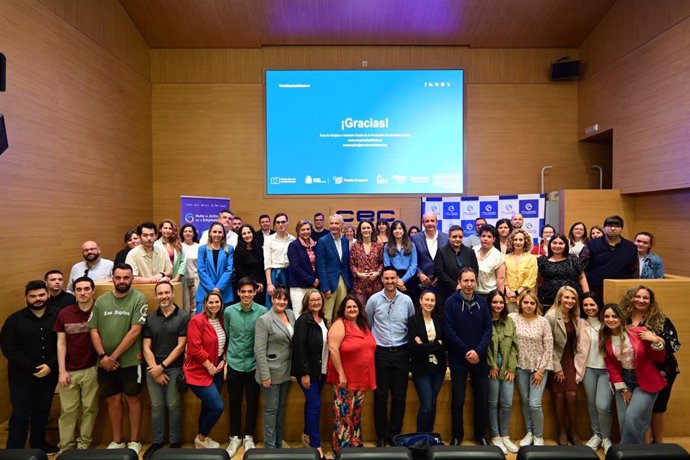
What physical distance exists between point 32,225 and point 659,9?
9.01 meters

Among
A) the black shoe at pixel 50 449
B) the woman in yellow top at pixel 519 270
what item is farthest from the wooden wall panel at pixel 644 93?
the black shoe at pixel 50 449

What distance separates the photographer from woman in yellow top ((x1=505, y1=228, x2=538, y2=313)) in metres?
4.34

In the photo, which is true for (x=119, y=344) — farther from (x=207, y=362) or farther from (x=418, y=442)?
(x=418, y=442)

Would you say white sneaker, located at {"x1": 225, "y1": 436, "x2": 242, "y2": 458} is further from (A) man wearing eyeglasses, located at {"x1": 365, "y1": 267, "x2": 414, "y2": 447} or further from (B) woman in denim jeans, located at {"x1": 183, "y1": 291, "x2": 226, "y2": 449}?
(A) man wearing eyeglasses, located at {"x1": 365, "y1": 267, "x2": 414, "y2": 447}

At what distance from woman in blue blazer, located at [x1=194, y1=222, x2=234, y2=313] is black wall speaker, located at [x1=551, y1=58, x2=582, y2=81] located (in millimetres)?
7131

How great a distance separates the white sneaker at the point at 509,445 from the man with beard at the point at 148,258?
346cm

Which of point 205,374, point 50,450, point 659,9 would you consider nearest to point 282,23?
point 659,9

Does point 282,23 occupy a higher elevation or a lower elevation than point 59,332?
higher

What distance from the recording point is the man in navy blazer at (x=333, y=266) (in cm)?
477

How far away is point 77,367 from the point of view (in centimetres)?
375

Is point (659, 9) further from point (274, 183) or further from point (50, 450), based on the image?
point (50, 450)

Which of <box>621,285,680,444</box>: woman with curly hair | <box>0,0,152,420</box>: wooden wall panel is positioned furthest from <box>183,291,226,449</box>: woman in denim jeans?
<box>621,285,680,444</box>: woman with curly hair

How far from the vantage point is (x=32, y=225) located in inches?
201

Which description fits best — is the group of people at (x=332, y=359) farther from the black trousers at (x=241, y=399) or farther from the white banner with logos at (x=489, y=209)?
the white banner with logos at (x=489, y=209)
